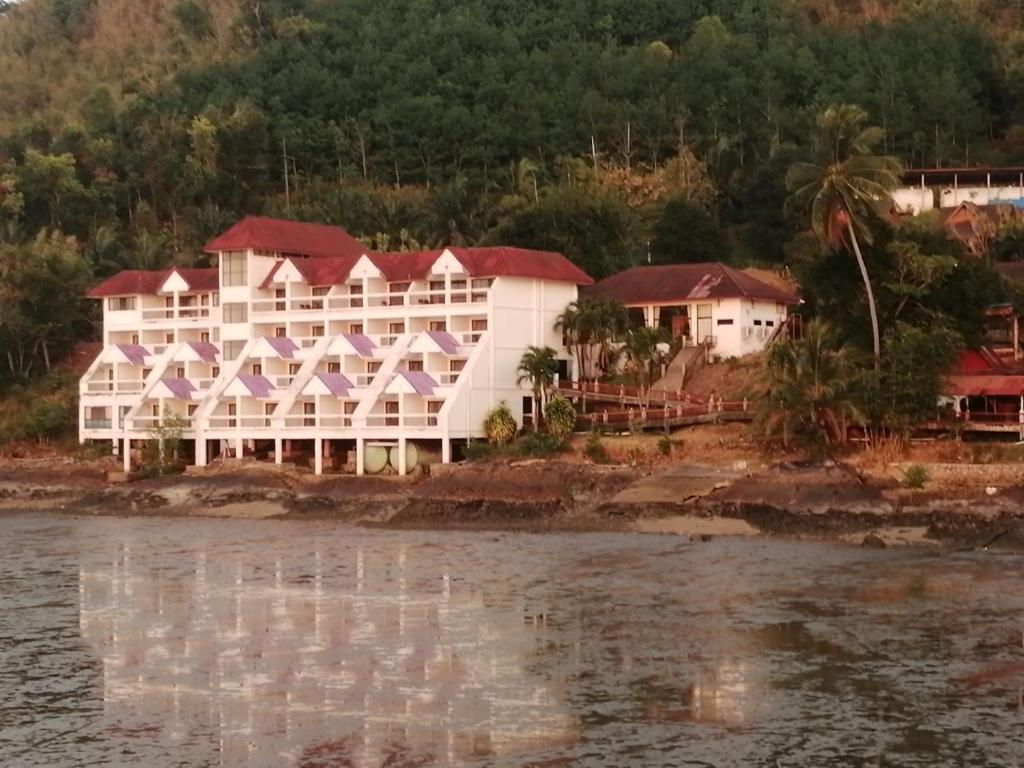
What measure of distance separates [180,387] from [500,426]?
14.2m

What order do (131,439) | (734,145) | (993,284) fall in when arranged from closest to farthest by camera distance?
(993,284)
(131,439)
(734,145)

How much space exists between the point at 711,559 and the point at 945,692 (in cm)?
1449

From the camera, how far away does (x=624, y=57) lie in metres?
96.4

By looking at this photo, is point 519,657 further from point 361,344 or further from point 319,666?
point 361,344

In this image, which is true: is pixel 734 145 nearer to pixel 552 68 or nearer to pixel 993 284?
pixel 552 68

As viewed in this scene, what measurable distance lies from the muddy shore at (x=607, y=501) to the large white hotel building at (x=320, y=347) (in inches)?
104

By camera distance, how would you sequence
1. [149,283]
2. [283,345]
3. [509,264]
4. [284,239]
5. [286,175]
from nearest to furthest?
[509,264], [283,345], [284,239], [149,283], [286,175]

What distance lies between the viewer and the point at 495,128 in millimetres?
89188

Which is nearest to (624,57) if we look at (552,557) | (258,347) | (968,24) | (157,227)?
(968,24)

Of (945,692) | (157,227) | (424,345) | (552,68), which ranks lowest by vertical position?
(945,692)

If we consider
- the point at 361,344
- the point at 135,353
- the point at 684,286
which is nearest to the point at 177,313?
the point at 135,353

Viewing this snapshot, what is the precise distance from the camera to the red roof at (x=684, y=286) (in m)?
58.8

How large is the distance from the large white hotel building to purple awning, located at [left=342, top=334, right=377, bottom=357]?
0.05 metres

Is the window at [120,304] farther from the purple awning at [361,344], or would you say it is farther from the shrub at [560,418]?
the shrub at [560,418]
